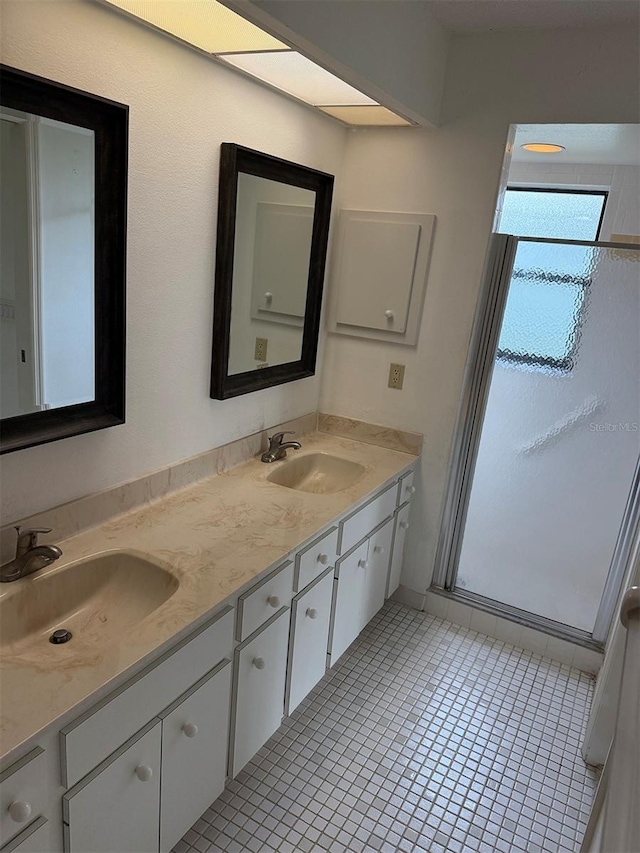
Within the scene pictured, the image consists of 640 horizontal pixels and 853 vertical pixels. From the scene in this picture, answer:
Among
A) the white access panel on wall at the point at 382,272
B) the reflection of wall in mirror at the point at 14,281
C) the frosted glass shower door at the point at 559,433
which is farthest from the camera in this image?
the white access panel on wall at the point at 382,272

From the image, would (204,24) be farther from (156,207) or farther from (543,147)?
(543,147)

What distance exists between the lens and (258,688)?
1.73 meters

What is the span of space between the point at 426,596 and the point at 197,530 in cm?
154

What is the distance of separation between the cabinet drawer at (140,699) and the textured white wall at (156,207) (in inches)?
21.3

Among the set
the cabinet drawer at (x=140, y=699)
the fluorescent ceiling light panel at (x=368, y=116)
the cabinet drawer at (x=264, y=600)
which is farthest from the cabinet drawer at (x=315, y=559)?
the fluorescent ceiling light panel at (x=368, y=116)

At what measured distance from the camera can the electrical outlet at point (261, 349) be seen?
88.1 inches

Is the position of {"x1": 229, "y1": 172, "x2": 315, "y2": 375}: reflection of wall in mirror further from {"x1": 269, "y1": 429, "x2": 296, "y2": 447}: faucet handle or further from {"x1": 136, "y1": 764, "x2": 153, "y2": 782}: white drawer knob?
{"x1": 136, "y1": 764, "x2": 153, "y2": 782}: white drawer knob

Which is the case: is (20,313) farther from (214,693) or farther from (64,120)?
(214,693)

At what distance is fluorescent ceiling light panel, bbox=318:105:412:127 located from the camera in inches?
85.9

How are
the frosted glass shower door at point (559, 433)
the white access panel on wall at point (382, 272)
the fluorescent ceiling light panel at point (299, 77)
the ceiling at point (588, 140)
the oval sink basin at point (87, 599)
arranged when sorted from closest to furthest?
the oval sink basin at point (87, 599) < the fluorescent ceiling light panel at point (299, 77) < the ceiling at point (588, 140) < the frosted glass shower door at point (559, 433) < the white access panel on wall at point (382, 272)

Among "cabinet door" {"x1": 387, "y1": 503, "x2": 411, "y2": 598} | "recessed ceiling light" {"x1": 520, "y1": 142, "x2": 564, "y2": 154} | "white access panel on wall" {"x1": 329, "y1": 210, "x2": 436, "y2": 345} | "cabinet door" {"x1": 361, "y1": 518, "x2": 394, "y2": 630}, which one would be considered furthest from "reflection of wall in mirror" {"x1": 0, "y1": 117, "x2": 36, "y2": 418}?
"recessed ceiling light" {"x1": 520, "y1": 142, "x2": 564, "y2": 154}

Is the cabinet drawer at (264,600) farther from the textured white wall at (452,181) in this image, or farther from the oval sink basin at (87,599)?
the textured white wall at (452,181)

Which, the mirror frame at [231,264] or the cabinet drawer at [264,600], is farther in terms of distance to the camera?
the mirror frame at [231,264]

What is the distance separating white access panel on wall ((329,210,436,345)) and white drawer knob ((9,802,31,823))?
209cm
